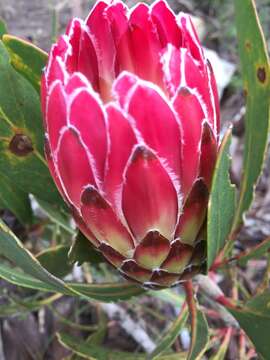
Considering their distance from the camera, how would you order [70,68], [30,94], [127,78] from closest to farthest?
[127,78] < [70,68] < [30,94]

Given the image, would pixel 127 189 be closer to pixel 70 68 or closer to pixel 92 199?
pixel 92 199

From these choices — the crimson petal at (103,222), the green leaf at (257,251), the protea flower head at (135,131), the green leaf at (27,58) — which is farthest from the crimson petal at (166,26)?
the green leaf at (257,251)

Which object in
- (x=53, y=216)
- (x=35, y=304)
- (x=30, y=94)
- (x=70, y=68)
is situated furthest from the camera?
(x=35, y=304)

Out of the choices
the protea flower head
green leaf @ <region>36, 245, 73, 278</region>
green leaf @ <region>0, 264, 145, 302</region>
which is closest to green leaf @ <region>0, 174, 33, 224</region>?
green leaf @ <region>36, 245, 73, 278</region>

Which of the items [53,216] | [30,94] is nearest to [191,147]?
[30,94]

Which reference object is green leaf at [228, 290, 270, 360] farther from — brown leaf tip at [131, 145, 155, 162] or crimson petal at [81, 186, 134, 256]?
brown leaf tip at [131, 145, 155, 162]

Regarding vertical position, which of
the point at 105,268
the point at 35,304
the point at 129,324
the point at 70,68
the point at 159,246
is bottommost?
the point at 129,324
